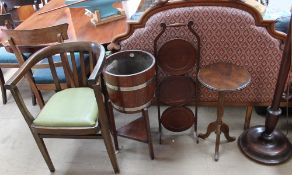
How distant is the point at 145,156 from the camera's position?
189 cm

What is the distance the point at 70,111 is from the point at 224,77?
0.95 metres

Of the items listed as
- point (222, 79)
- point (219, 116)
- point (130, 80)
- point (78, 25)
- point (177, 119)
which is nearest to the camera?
point (130, 80)

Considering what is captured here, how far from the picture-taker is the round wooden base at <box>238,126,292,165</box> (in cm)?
175

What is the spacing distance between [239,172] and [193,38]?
920 mm

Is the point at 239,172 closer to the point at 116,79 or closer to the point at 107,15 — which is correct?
the point at 116,79

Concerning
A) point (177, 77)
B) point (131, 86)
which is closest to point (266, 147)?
point (177, 77)

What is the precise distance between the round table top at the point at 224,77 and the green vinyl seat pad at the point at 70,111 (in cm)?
69

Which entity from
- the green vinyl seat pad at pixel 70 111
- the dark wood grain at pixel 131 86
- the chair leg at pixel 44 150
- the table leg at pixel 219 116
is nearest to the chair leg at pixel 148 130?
the dark wood grain at pixel 131 86

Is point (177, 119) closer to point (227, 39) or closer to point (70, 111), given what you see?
point (227, 39)

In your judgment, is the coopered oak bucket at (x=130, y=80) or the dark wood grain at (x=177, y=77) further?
the dark wood grain at (x=177, y=77)

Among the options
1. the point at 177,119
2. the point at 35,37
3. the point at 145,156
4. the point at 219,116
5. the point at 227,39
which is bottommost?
the point at 145,156

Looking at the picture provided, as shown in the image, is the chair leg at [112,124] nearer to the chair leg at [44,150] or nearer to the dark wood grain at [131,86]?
the dark wood grain at [131,86]

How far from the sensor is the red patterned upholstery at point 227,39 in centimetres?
162

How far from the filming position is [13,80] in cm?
141
